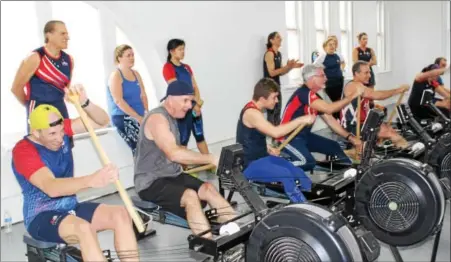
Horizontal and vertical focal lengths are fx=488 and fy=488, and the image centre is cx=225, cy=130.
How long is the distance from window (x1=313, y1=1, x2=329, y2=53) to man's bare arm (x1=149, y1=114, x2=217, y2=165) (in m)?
5.83

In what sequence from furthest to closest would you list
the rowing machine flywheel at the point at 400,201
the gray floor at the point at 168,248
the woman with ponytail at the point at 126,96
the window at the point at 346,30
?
1. the window at the point at 346,30
2. the woman with ponytail at the point at 126,96
3. the gray floor at the point at 168,248
4. the rowing machine flywheel at the point at 400,201

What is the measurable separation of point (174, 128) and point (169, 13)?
2468 mm

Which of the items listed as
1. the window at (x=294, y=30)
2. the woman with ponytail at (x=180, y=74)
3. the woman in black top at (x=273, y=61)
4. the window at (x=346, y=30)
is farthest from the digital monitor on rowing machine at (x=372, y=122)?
the window at (x=346, y=30)

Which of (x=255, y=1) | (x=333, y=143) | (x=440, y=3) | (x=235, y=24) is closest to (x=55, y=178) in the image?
(x=333, y=143)

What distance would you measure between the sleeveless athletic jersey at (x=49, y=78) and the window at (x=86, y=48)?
0.86 m

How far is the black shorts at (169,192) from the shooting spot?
2.49 meters

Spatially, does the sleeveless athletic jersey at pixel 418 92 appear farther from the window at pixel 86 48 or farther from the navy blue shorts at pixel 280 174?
the window at pixel 86 48

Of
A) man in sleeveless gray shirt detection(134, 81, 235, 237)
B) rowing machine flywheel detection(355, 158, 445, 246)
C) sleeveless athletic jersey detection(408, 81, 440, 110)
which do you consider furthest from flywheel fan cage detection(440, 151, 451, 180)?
sleeveless athletic jersey detection(408, 81, 440, 110)

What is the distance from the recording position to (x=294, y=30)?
7.46 meters

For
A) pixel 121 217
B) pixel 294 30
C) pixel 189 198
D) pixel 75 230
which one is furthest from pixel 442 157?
pixel 294 30

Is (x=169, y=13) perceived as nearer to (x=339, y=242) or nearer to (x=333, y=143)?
(x=333, y=143)

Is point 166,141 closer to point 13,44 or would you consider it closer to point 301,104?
point 301,104

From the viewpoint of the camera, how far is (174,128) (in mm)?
2609

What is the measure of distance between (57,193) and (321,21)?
6953 millimetres
